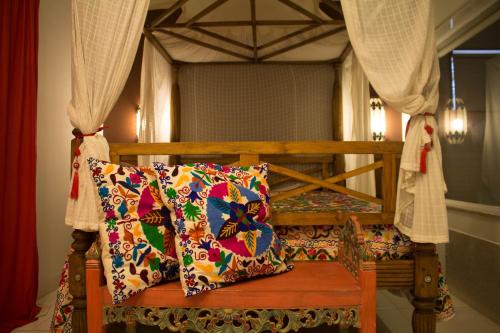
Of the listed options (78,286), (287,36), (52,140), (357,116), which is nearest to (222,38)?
(287,36)

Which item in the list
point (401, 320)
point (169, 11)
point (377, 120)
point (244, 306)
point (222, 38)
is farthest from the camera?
point (377, 120)

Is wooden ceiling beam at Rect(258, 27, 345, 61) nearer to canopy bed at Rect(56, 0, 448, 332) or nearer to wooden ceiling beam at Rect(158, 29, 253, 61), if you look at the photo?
wooden ceiling beam at Rect(158, 29, 253, 61)

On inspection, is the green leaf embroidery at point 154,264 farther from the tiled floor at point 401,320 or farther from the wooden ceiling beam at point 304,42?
the wooden ceiling beam at point 304,42

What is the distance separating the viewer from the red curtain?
7.72 feet

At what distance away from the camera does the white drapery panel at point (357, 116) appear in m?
3.26

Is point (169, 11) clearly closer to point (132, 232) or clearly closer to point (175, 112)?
point (175, 112)

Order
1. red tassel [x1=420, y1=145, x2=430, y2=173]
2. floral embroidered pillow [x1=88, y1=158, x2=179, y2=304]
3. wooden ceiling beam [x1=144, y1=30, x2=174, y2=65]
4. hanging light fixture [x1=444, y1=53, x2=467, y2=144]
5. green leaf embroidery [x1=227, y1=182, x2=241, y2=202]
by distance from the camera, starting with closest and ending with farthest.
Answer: floral embroidered pillow [x1=88, y1=158, x2=179, y2=304], green leaf embroidery [x1=227, y1=182, x2=241, y2=202], red tassel [x1=420, y1=145, x2=430, y2=173], hanging light fixture [x1=444, y1=53, x2=467, y2=144], wooden ceiling beam [x1=144, y1=30, x2=174, y2=65]

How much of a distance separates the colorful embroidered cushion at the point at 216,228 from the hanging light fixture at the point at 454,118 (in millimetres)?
2174

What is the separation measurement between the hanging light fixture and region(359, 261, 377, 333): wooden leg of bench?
2083 millimetres

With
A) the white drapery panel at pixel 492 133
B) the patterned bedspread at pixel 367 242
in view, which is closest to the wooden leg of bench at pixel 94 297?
the patterned bedspread at pixel 367 242

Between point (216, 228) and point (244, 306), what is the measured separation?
34cm

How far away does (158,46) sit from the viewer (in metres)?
3.42

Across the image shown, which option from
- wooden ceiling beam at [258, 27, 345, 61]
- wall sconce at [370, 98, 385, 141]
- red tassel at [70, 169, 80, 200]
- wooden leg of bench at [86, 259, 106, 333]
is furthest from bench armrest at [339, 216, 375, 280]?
wall sconce at [370, 98, 385, 141]

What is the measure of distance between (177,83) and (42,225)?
1941 mm
